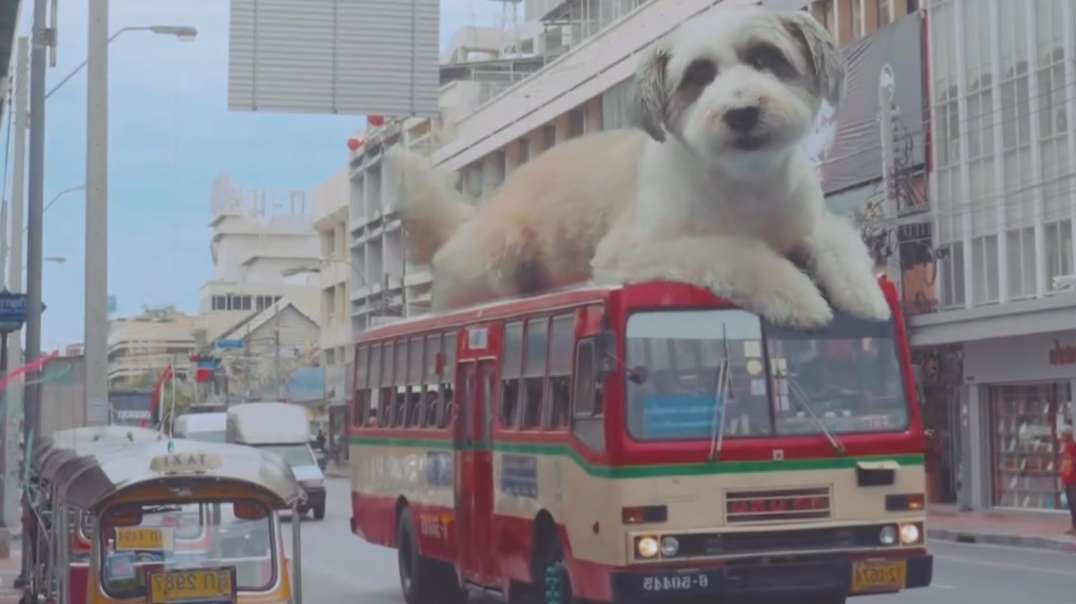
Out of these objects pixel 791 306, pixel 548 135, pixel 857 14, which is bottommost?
pixel 791 306

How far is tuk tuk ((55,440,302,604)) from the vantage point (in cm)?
1075

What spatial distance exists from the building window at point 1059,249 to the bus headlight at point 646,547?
2225cm

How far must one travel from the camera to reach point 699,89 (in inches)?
463

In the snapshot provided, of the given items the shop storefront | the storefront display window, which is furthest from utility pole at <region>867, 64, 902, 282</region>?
the storefront display window

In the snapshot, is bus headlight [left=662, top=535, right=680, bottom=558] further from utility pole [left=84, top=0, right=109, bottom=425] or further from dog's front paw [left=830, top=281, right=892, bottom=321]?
utility pole [left=84, top=0, right=109, bottom=425]

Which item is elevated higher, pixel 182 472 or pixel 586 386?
pixel 586 386

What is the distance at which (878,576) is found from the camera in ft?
40.8

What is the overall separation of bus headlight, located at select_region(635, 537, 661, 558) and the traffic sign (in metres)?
13.2

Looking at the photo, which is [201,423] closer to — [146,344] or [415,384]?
[415,384]

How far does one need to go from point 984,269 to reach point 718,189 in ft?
81.3

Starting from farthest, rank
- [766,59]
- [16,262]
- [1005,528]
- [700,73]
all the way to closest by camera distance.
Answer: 1. [16,262]
2. [1005,528]
3. [700,73]
4. [766,59]

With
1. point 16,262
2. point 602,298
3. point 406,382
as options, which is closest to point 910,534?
point 602,298

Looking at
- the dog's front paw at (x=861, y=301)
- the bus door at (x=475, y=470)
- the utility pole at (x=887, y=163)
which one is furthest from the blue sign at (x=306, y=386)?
the dog's front paw at (x=861, y=301)

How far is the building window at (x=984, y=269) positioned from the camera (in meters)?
35.4
